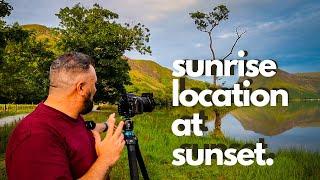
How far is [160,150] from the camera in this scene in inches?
580

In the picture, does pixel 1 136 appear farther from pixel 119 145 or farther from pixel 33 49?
pixel 33 49

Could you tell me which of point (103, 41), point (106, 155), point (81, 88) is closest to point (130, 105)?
point (81, 88)

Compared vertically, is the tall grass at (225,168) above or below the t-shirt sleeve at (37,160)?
below

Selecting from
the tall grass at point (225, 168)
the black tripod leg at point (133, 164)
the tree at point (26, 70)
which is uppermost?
the tree at point (26, 70)

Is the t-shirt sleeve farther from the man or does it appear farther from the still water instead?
the still water

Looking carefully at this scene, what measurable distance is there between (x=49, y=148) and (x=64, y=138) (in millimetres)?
202

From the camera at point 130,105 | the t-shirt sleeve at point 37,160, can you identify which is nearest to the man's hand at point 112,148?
the t-shirt sleeve at point 37,160

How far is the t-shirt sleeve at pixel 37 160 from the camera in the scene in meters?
2.28

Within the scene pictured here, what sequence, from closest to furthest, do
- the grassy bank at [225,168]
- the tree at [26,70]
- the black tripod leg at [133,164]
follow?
the black tripod leg at [133,164] < the grassy bank at [225,168] < the tree at [26,70]

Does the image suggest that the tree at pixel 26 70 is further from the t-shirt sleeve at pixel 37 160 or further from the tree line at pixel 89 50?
the t-shirt sleeve at pixel 37 160

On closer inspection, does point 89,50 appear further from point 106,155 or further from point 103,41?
point 106,155

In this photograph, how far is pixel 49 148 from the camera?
236 centimetres

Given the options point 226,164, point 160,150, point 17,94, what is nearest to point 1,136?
point 160,150

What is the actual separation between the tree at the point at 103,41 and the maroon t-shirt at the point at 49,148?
46.2m
